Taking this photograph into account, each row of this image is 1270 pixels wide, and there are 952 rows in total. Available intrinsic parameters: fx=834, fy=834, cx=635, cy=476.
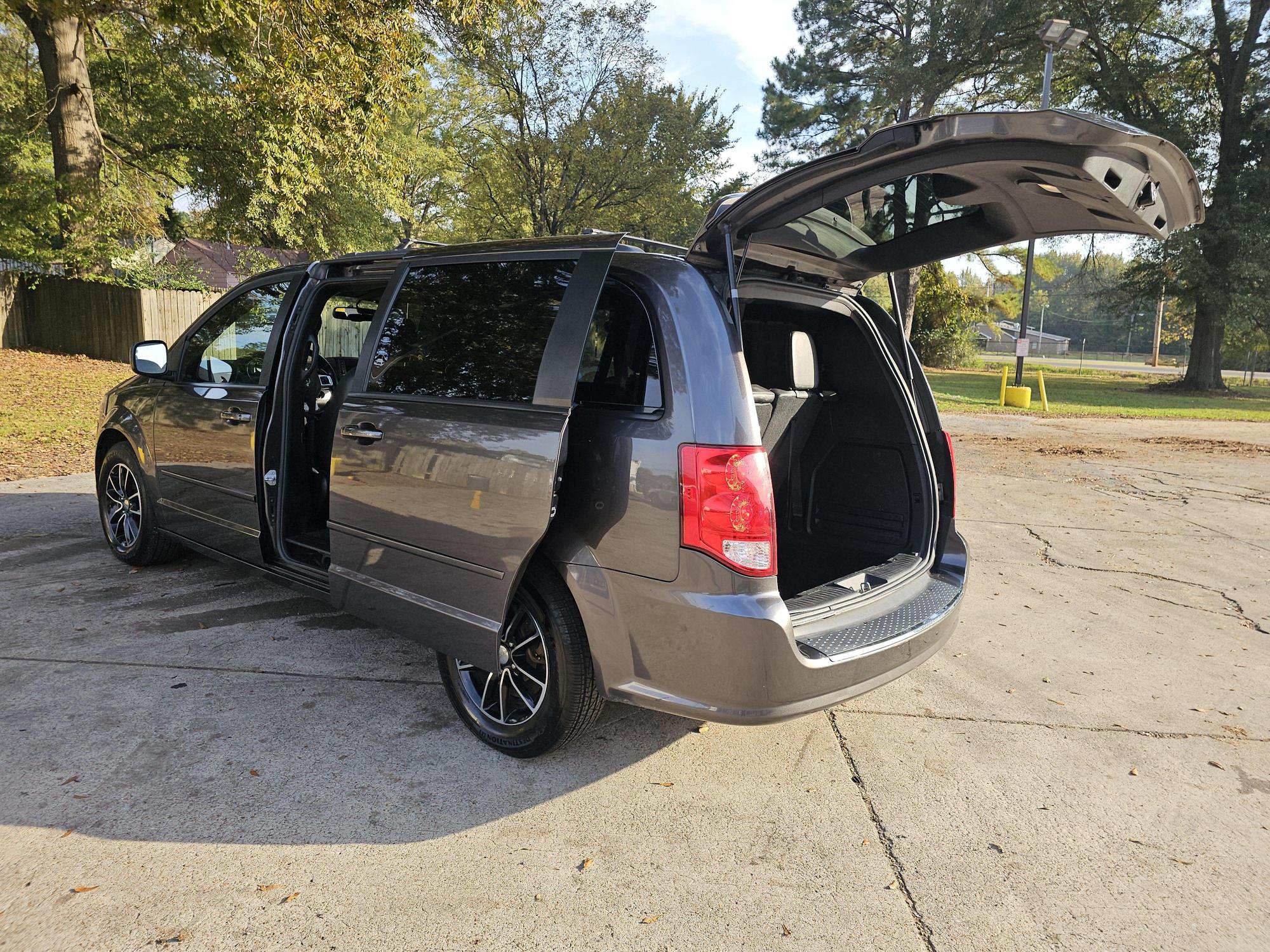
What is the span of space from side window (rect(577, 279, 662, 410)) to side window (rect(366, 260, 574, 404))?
0.18 meters

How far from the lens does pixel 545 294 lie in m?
3.14

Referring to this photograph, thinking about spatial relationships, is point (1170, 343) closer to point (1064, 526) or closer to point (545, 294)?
point (1064, 526)

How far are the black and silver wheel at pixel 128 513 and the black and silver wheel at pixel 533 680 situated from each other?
283cm

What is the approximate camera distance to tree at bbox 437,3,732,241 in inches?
977

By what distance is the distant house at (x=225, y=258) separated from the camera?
2733 cm

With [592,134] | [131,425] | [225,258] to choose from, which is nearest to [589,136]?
[592,134]

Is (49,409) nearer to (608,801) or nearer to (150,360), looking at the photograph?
(150,360)

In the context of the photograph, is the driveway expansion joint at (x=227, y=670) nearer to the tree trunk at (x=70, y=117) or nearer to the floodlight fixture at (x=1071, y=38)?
the tree trunk at (x=70, y=117)

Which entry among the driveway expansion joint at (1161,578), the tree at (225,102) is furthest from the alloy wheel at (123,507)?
the driveway expansion joint at (1161,578)

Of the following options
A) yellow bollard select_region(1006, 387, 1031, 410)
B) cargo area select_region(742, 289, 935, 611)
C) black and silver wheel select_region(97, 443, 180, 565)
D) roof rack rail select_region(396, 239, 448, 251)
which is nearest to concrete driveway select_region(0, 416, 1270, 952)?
black and silver wheel select_region(97, 443, 180, 565)


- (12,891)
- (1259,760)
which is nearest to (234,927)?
(12,891)

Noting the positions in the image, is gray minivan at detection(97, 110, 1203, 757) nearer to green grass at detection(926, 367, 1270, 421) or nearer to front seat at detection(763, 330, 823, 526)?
front seat at detection(763, 330, 823, 526)

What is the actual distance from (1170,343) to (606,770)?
336 feet

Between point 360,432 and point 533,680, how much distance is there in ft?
4.24
